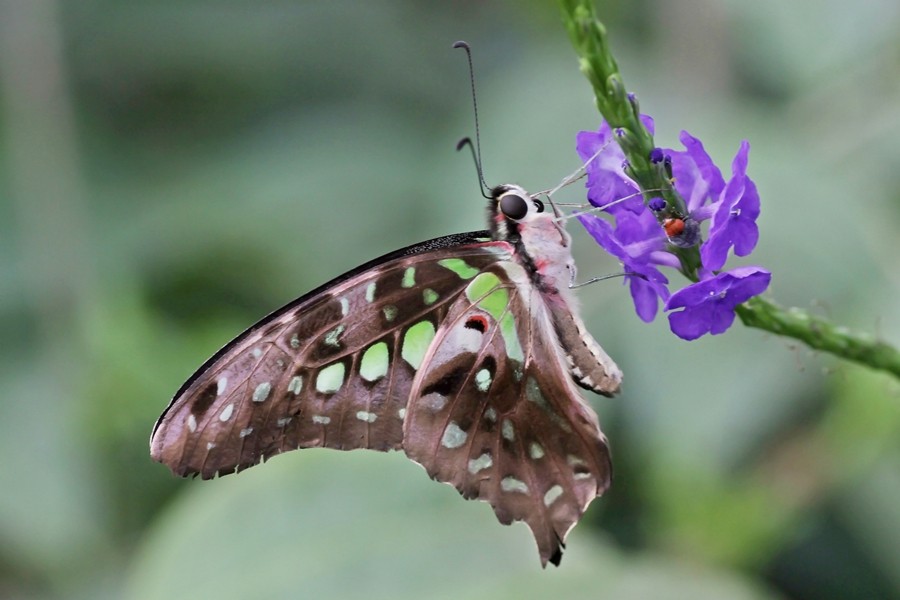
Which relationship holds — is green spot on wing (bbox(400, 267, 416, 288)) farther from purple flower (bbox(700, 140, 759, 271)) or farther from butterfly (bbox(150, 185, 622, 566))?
purple flower (bbox(700, 140, 759, 271))

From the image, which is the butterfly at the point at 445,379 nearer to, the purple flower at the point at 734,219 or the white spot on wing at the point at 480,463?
the white spot on wing at the point at 480,463

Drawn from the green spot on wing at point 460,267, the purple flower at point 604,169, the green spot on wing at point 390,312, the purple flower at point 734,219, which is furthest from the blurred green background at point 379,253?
the green spot on wing at point 390,312

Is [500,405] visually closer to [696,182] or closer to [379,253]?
[696,182]

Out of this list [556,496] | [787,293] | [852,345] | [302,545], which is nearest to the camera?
[852,345]

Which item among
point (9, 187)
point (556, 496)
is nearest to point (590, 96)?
point (556, 496)

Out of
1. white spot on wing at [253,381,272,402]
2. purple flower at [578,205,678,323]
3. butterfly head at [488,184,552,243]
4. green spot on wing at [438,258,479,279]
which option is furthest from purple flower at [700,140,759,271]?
white spot on wing at [253,381,272,402]

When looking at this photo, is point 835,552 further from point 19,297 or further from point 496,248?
point 19,297

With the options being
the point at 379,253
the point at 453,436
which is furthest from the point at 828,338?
the point at 379,253

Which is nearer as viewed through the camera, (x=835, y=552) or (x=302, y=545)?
(x=302, y=545)
